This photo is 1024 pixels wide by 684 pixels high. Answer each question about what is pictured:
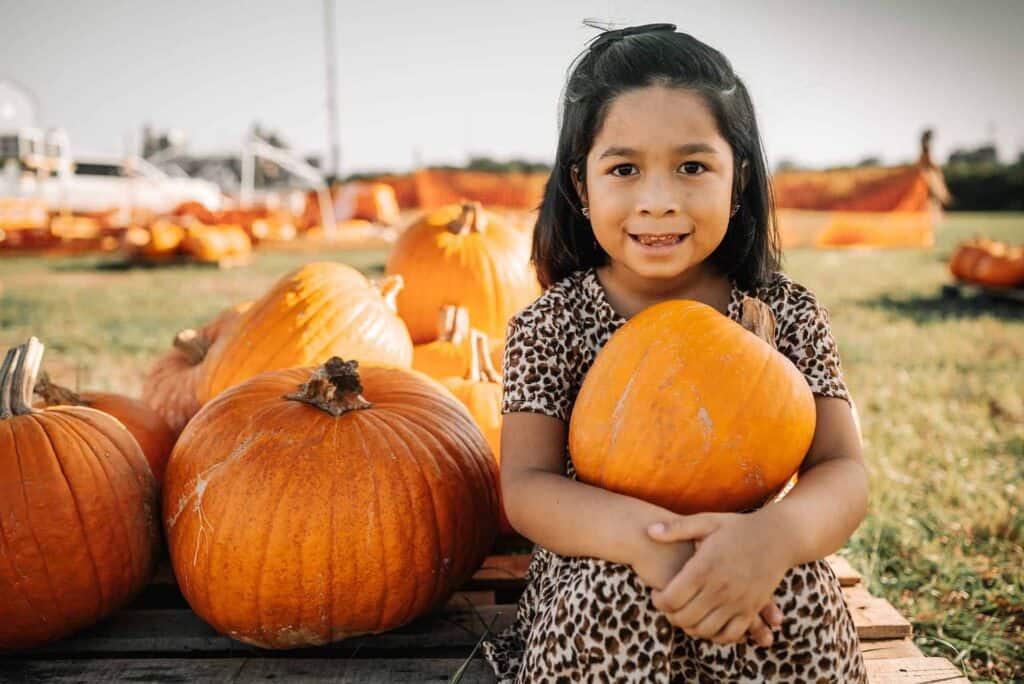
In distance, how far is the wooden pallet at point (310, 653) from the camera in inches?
69.1

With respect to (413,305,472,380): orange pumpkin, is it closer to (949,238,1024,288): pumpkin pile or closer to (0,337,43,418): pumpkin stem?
(0,337,43,418): pumpkin stem

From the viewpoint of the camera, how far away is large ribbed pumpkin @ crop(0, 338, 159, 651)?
5.62 ft

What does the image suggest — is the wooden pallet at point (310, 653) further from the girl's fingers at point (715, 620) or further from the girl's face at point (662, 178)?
the girl's face at point (662, 178)

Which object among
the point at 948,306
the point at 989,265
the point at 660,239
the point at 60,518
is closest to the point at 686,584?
the point at 660,239

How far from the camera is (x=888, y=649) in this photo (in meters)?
1.92

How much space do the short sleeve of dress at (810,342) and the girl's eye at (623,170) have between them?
47cm

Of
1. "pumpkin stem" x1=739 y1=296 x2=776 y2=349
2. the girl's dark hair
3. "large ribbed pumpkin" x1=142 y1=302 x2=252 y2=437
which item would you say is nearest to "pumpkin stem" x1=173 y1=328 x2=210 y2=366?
"large ribbed pumpkin" x1=142 y1=302 x2=252 y2=437

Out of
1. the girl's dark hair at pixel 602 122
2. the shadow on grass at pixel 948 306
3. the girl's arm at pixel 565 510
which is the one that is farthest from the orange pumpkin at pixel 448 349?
the shadow on grass at pixel 948 306

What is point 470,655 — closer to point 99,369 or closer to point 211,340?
point 211,340

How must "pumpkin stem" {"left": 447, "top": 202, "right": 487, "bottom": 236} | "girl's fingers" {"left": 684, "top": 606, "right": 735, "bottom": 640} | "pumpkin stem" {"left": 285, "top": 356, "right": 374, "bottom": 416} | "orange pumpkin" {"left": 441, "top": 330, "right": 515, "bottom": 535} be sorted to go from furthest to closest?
"pumpkin stem" {"left": 447, "top": 202, "right": 487, "bottom": 236}, "orange pumpkin" {"left": 441, "top": 330, "right": 515, "bottom": 535}, "pumpkin stem" {"left": 285, "top": 356, "right": 374, "bottom": 416}, "girl's fingers" {"left": 684, "top": 606, "right": 735, "bottom": 640}

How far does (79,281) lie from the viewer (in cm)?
1062

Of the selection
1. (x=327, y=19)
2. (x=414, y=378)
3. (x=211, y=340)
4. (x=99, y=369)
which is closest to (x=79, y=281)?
(x=99, y=369)

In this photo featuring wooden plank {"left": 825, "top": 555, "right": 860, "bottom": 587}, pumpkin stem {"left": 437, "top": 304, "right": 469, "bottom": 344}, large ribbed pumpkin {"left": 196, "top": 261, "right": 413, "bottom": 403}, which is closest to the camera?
wooden plank {"left": 825, "top": 555, "right": 860, "bottom": 587}

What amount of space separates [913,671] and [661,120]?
131 centimetres
